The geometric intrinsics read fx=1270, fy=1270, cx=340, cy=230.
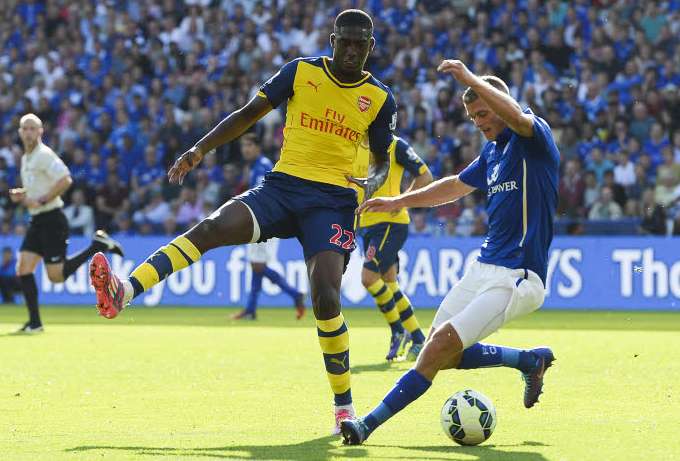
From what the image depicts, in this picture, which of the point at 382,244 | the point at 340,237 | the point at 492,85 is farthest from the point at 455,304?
the point at 382,244

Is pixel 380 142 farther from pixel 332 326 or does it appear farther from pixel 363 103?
pixel 332 326

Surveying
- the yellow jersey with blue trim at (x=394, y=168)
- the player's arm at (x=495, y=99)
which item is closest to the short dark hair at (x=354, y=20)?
the player's arm at (x=495, y=99)

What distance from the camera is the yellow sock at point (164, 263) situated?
743 centimetres

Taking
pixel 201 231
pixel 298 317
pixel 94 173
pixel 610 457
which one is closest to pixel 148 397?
pixel 201 231

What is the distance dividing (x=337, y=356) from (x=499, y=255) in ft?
3.77

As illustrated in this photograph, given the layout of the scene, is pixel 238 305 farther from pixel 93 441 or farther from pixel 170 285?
pixel 93 441

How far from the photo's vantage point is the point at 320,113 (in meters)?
7.91

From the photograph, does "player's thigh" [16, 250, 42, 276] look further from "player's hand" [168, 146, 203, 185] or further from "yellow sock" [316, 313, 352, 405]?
"yellow sock" [316, 313, 352, 405]

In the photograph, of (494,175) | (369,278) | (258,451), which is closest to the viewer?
(258,451)

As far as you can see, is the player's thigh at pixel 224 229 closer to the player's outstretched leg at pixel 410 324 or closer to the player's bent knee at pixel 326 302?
the player's bent knee at pixel 326 302

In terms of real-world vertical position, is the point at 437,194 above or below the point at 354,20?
below

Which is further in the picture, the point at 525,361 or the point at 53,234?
the point at 53,234

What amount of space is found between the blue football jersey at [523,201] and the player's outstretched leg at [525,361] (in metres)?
0.65

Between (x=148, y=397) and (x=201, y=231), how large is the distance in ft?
6.82
